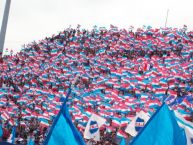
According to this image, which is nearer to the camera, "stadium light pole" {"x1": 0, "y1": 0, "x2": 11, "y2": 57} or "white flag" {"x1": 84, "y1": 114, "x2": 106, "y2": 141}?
"white flag" {"x1": 84, "y1": 114, "x2": 106, "y2": 141}

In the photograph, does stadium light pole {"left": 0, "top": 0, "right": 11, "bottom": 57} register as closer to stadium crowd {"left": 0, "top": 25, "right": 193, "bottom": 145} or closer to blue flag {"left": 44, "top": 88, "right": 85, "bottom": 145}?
stadium crowd {"left": 0, "top": 25, "right": 193, "bottom": 145}

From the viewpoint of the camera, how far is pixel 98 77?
42906 millimetres

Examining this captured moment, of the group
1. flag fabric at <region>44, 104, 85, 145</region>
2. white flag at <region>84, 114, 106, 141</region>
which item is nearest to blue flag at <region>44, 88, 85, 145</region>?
flag fabric at <region>44, 104, 85, 145</region>

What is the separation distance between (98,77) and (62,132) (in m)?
35.3

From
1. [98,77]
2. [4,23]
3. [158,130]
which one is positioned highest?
[158,130]

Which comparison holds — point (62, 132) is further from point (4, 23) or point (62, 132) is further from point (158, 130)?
point (4, 23)

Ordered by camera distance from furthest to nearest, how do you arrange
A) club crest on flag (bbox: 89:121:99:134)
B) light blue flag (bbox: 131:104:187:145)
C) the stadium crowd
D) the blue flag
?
the stadium crowd, club crest on flag (bbox: 89:121:99:134), light blue flag (bbox: 131:104:187:145), the blue flag

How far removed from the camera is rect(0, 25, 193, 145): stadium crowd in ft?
107

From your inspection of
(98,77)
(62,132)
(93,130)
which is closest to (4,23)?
(98,77)

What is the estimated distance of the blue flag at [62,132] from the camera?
7559mm

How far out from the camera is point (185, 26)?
47344 mm

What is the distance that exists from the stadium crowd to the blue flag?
1819cm

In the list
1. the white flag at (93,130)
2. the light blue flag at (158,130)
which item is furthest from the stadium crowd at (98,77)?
the light blue flag at (158,130)

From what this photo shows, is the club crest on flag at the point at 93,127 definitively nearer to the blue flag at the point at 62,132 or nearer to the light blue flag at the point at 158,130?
the light blue flag at the point at 158,130
